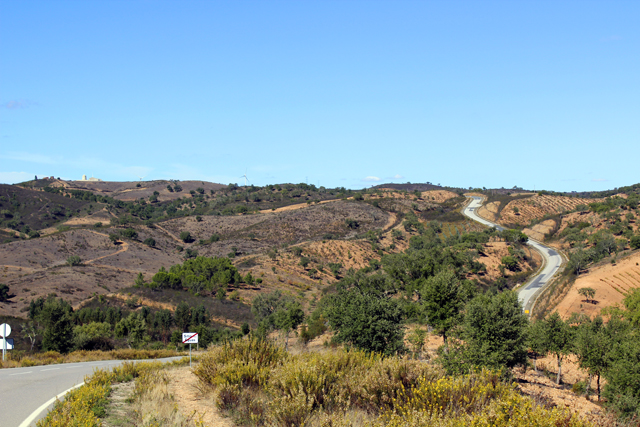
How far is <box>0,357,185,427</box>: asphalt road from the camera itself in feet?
32.2

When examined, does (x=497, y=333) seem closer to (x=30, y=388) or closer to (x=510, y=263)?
(x=30, y=388)

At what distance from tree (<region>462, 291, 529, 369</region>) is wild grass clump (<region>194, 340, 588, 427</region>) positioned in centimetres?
987

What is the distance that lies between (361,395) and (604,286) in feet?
199

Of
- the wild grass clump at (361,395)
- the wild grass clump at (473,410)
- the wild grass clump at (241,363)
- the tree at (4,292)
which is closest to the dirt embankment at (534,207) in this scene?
the tree at (4,292)

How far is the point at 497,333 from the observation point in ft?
64.1

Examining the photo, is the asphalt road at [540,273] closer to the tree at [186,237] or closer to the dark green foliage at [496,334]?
the dark green foliage at [496,334]

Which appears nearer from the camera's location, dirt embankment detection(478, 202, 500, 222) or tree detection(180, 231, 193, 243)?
tree detection(180, 231, 193, 243)

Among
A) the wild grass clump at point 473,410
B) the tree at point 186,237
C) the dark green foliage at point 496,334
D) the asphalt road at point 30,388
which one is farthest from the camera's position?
the tree at point 186,237

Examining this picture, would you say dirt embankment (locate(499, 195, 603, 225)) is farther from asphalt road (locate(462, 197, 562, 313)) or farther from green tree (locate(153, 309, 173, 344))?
green tree (locate(153, 309, 173, 344))

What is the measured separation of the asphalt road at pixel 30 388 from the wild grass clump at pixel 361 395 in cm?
402

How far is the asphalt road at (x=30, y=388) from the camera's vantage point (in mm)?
9805

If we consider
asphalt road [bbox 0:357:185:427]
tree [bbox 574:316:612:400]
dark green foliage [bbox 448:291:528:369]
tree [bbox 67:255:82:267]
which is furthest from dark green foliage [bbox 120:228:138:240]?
dark green foliage [bbox 448:291:528:369]

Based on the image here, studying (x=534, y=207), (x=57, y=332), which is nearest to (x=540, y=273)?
(x=534, y=207)

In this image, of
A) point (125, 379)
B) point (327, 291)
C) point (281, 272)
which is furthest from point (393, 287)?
point (125, 379)
